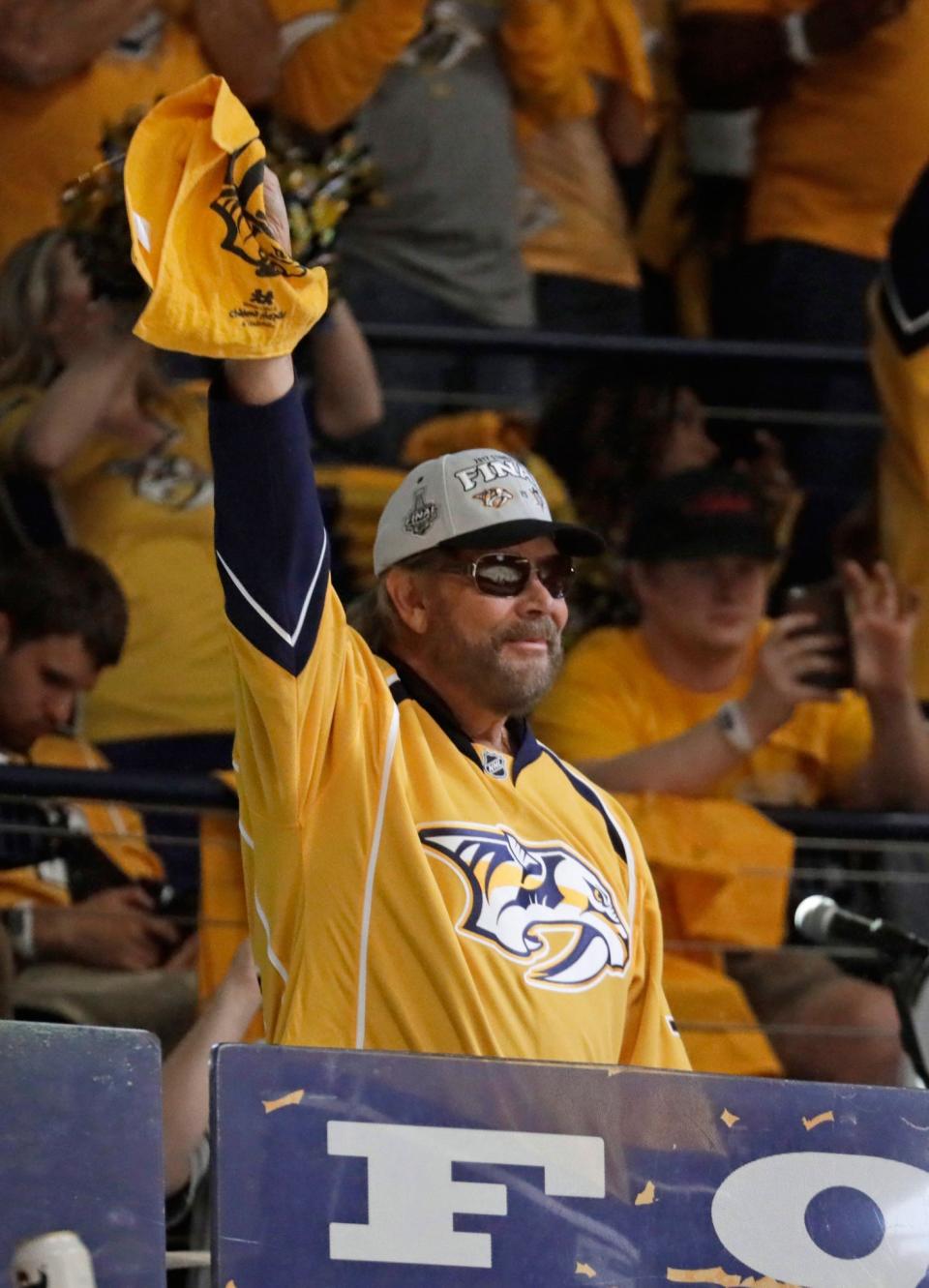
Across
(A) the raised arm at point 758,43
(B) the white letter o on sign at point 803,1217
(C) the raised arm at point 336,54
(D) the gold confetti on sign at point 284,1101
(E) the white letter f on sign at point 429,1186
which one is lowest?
(A) the raised arm at point 758,43

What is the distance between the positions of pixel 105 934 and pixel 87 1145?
1979 mm

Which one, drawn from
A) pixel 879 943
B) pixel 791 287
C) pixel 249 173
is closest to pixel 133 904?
pixel 879 943

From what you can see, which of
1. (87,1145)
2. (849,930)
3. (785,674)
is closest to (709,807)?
(785,674)

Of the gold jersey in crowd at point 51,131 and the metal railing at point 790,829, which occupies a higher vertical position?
the gold jersey in crowd at point 51,131

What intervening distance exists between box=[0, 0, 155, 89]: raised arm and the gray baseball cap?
2.31 metres

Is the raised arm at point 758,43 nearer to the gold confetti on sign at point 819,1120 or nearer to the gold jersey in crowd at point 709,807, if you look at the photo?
the gold jersey in crowd at point 709,807

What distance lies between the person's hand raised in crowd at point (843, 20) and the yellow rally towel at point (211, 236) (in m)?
3.35

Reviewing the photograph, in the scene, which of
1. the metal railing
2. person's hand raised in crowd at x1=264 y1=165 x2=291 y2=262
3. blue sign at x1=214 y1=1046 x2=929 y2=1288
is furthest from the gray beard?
the metal railing

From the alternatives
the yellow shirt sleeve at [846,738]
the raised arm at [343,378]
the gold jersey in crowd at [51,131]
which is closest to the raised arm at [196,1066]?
the yellow shirt sleeve at [846,738]

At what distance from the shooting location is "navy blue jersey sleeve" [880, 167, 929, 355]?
17.0 ft

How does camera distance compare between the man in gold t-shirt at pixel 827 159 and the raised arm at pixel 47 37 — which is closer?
the raised arm at pixel 47 37

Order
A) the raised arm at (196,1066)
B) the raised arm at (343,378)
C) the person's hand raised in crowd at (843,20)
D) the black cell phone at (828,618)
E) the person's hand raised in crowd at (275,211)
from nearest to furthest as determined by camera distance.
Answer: the person's hand raised in crowd at (275,211)
the raised arm at (196,1066)
the black cell phone at (828,618)
the raised arm at (343,378)
the person's hand raised in crowd at (843,20)

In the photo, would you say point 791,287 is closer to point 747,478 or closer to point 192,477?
point 747,478

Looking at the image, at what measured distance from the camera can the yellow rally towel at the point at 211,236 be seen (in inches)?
104
